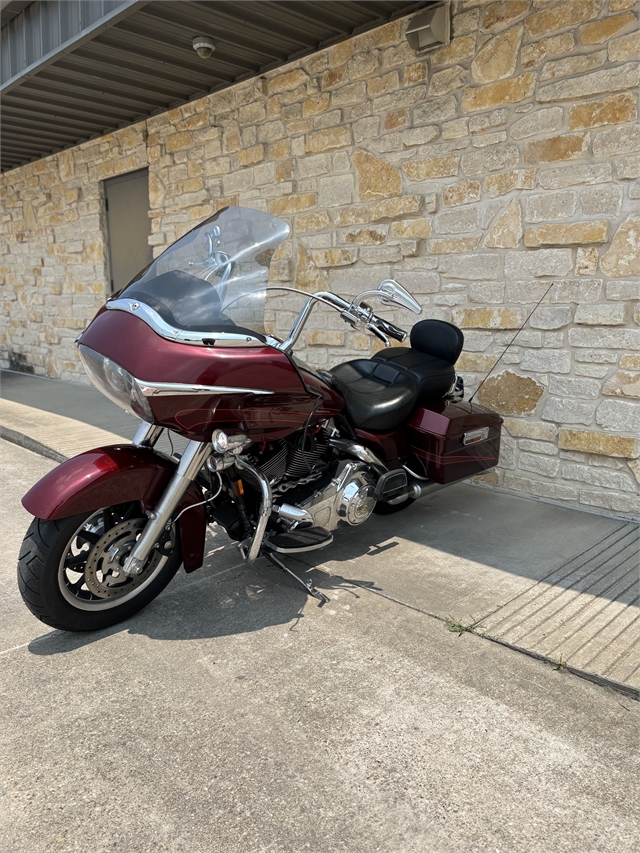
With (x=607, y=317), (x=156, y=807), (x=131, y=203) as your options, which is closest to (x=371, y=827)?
(x=156, y=807)

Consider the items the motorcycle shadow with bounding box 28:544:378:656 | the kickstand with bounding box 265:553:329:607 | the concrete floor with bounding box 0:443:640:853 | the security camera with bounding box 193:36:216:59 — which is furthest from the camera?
the security camera with bounding box 193:36:216:59

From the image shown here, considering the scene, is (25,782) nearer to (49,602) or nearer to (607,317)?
(49,602)

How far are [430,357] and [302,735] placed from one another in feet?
7.56

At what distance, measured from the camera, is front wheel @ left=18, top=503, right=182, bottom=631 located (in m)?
2.50

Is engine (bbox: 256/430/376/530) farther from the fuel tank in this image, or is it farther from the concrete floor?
the concrete floor

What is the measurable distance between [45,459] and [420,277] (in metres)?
3.38

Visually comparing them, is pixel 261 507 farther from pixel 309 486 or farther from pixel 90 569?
pixel 90 569

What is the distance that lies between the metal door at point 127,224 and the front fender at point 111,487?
5450 millimetres

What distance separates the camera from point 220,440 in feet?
8.49

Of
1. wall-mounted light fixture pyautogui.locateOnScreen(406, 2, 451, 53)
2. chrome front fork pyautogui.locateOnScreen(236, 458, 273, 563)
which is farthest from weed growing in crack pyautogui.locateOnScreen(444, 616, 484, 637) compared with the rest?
wall-mounted light fixture pyautogui.locateOnScreen(406, 2, 451, 53)

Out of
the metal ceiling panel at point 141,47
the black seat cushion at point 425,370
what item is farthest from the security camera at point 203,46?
the black seat cushion at point 425,370

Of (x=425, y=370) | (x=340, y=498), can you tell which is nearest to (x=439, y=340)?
(x=425, y=370)

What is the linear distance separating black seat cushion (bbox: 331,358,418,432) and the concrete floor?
873 mm

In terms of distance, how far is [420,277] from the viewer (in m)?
4.84
